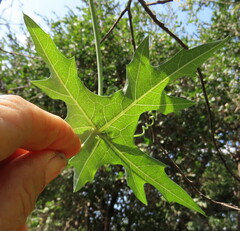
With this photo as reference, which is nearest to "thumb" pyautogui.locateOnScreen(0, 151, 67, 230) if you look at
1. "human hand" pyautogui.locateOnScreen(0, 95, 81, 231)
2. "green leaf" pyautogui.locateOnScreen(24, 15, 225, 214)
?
"human hand" pyautogui.locateOnScreen(0, 95, 81, 231)

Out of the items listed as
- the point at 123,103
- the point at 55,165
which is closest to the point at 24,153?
the point at 55,165

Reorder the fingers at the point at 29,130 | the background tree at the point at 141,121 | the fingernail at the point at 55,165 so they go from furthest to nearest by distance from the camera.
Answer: the background tree at the point at 141,121, the fingernail at the point at 55,165, the fingers at the point at 29,130

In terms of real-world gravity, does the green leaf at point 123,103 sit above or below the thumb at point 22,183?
above

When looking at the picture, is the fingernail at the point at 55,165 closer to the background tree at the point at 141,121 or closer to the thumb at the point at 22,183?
the thumb at the point at 22,183

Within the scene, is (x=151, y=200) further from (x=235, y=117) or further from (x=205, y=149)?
(x=235, y=117)

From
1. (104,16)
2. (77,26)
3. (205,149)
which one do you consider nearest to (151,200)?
(205,149)

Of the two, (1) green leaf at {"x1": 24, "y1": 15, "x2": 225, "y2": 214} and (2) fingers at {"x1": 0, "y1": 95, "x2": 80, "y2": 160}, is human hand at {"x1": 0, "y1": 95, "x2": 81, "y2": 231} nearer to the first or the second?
(2) fingers at {"x1": 0, "y1": 95, "x2": 80, "y2": 160}

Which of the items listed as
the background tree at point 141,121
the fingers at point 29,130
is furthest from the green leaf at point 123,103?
the background tree at point 141,121
